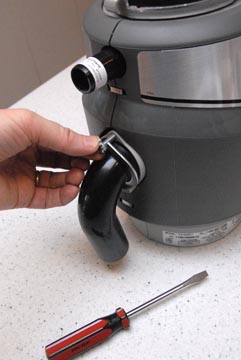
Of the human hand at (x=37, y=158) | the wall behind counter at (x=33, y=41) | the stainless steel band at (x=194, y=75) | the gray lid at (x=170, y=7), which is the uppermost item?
the gray lid at (x=170, y=7)

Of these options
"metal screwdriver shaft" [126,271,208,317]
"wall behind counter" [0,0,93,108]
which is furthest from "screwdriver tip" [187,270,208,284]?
"wall behind counter" [0,0,93,108]

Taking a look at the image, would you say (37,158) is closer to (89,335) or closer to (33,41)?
(89,335)

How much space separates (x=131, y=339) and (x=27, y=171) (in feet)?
0.76

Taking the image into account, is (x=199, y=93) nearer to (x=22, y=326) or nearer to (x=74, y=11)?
(x=22, y=326)

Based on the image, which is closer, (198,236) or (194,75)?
(194,75)

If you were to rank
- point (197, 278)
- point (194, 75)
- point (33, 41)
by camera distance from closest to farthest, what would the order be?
point (194, 75) < point (197, 278) < point (33, 41)

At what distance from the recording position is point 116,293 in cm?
42

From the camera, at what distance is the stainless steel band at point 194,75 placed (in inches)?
11.7

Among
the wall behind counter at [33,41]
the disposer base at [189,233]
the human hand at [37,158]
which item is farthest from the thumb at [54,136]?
the wall behind counter at [33,41]

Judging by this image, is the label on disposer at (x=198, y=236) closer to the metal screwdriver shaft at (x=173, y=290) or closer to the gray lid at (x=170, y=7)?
the metal screwdriver shaft at (x=173, y=290)

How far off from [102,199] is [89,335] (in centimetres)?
13

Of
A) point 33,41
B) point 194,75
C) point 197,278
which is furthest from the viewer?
point 33,41

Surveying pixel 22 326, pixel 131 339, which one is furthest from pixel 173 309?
pixel 22 326

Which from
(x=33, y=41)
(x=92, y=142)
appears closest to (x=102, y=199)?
(x=92, y=142)
